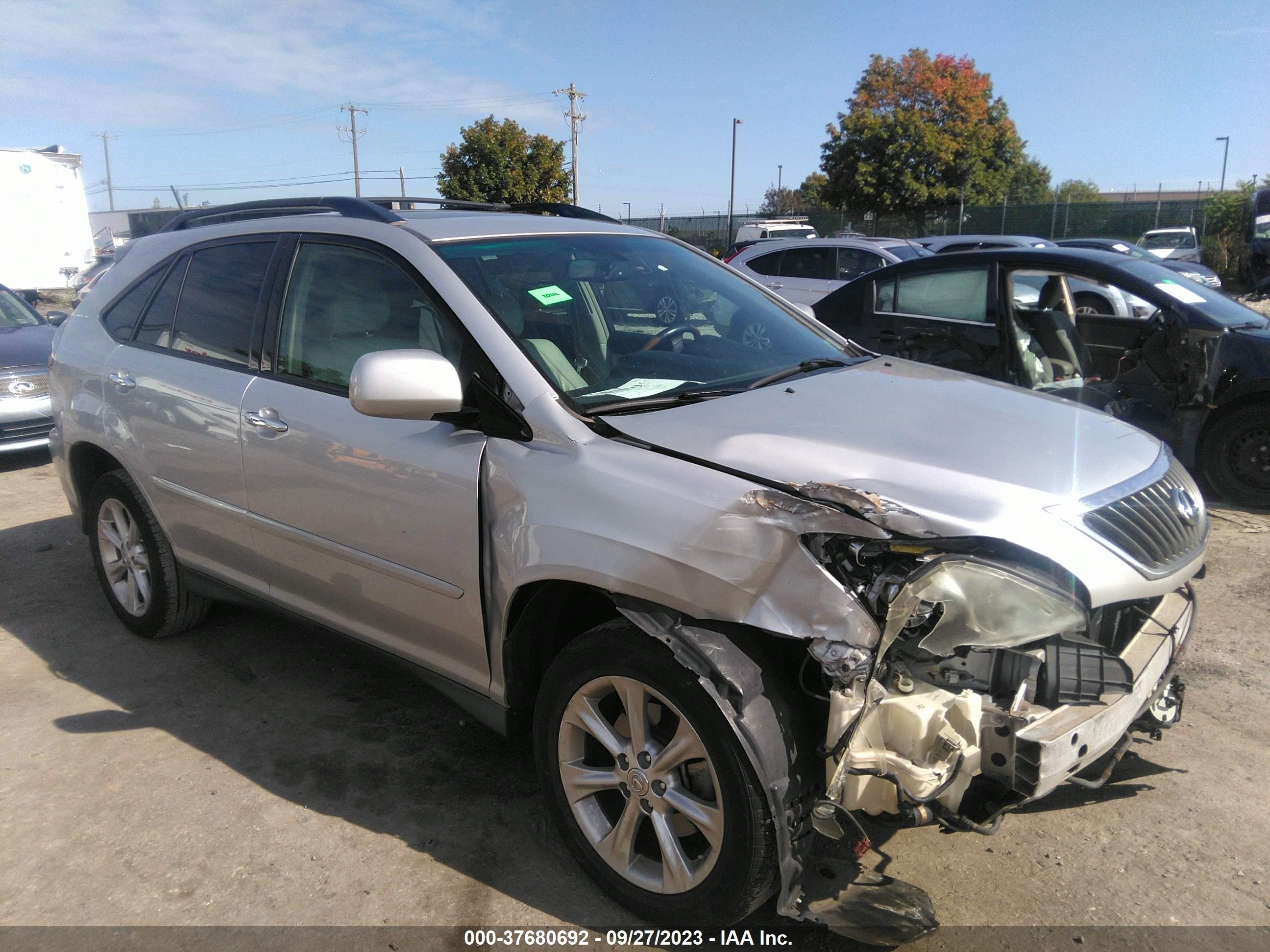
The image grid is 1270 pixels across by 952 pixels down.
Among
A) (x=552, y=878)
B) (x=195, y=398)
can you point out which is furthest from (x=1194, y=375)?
(x=195, y=398)

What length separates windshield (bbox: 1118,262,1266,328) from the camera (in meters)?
6.10

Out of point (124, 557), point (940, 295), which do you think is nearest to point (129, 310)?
point (124, 557)

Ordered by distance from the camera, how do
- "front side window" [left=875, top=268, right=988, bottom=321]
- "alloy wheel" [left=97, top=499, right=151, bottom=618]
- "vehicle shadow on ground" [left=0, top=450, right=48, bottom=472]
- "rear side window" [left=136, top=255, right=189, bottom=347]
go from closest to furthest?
Result: "rear side window" [left=136, top=255, right=189, bottom=347]
"alloy wheel" [left=97, top=499, right=151, bottom=618]
"front side window" [left=875, top=268, right=988, bottom=321]
"vehicle shadow on ground" [left=0, top=450, right=48, bottom=472]

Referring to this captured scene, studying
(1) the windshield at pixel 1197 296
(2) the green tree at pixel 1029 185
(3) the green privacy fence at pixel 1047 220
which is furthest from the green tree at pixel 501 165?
(1) the windshield at pixel 1197 296

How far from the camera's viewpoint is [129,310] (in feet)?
13.9

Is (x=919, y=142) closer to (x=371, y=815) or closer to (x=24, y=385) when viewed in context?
(x=24, y=385)

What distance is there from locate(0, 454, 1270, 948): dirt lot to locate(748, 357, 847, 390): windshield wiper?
147 centimetres

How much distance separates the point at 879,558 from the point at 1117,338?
5.85 meters

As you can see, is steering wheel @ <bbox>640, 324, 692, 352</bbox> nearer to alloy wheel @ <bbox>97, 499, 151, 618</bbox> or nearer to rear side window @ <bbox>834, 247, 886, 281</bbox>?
alloy wheel @ <bbox>97, 499, 151, 618</bbox>

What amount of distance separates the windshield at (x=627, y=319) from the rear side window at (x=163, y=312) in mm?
1635

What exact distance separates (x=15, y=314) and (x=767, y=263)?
8.89 m

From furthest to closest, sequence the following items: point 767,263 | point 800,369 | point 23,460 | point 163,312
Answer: point 767,263
point 23,460
point 163,312
point 800,369

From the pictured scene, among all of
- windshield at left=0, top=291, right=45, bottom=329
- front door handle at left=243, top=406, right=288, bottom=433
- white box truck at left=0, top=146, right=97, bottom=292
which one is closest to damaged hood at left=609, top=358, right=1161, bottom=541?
front door handle at left=243, top=406, right=288, bottom=433

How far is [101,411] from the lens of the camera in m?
4.16
